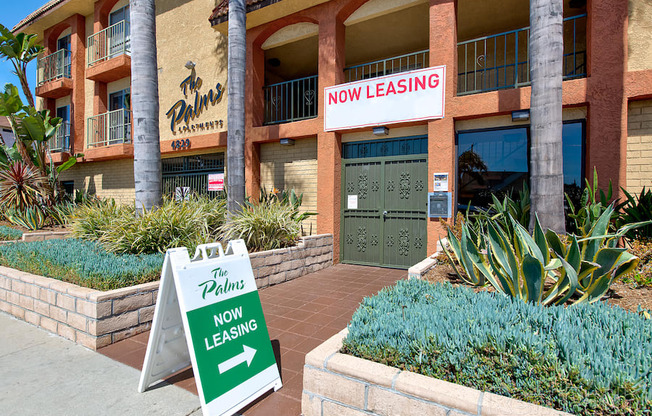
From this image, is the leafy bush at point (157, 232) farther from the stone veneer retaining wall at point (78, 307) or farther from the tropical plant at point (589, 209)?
the tropical plant at point (589, 209)

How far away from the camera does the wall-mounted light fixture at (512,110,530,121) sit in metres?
6.58

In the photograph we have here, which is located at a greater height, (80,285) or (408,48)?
(408,48)

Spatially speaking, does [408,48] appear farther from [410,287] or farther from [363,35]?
[410,287]

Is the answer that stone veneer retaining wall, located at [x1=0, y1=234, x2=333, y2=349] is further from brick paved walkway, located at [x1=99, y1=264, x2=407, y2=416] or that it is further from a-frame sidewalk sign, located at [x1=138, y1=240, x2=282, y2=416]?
a-frame sidewalk sign, located at [x1=138, y1=240, x2=282, y2=416]

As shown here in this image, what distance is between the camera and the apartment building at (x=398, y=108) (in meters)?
6.02

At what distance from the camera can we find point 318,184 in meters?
8.82

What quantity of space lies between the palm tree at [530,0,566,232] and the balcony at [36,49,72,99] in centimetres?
1801

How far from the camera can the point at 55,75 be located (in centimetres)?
1688

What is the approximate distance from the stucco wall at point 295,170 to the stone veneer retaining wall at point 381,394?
6.66 metres

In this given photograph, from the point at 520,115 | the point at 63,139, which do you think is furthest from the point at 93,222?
the point at 63,139

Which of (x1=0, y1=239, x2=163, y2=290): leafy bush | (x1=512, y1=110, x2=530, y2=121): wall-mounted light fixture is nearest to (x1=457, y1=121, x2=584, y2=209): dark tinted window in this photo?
(x1=512, y1=110, x2=530, y2=121): wall-mounted light fixture

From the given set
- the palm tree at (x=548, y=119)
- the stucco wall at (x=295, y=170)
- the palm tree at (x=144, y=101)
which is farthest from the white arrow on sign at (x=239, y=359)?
the stucco wall at (x=295, y=170)

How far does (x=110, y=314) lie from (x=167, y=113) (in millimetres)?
9697

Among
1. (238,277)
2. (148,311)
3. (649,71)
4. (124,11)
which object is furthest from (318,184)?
(124,11)
